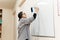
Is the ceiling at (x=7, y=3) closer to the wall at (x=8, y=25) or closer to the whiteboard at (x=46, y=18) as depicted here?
the wall at (x=8, y=25)

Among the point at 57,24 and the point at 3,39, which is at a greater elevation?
the point at 57,24

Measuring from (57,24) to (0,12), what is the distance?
4469mm

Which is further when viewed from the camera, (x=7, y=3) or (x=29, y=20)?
(x=7, y=3)

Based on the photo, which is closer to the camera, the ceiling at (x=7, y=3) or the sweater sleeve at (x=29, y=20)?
the sweater sleeve at (x=29, y=20)

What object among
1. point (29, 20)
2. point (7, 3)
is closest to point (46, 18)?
point (29, 20)

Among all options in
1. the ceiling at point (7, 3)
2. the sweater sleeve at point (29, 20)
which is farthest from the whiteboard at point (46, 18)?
the ceiling at point (7, 3)

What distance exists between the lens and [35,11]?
6.88 ft

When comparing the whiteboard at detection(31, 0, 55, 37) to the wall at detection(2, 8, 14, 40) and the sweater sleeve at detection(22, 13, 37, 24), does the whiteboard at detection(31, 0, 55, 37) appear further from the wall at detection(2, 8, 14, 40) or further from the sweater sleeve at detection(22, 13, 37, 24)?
the wall at detection(2, 8, 14, 40)

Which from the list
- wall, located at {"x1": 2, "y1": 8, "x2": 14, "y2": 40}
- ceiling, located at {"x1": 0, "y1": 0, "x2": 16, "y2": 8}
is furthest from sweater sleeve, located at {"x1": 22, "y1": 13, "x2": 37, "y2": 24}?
wall, located at {"x1": 2, "y1": 8, "x2": 14, "y2": 40}

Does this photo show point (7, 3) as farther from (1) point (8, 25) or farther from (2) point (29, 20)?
(2) point (29, 20)

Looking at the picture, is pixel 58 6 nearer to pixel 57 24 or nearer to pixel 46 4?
pixel 57 24

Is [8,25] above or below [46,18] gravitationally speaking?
below

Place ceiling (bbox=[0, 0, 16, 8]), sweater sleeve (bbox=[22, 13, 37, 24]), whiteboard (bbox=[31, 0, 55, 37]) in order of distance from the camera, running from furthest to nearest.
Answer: ceiling (bbox=[0, 0, 16, 8]), sweater sleeve (bbox=[22, 13, 37, 24]), whiteboard (bbox=[31, 0, 55, 37])

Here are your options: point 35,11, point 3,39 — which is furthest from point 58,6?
point 3,39
